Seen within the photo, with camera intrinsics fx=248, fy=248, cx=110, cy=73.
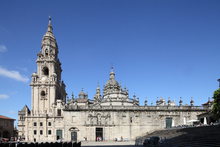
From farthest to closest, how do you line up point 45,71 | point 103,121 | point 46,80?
point 45,71
point 46,80
point 103,121

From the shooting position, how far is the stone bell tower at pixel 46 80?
61562 mm

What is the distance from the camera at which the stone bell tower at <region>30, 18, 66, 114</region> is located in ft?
202

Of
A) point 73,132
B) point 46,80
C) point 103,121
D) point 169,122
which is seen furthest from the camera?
point 46,80

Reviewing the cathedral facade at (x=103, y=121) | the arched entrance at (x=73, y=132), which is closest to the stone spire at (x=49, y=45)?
the cathedral facade at (x=103, y=121)

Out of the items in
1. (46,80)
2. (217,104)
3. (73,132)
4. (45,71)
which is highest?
(45,71)

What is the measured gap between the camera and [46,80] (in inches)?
→ 2463

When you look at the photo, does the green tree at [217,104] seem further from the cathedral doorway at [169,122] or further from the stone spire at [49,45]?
the stone spire at [49,45]

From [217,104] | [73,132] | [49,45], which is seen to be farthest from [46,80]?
[217,104]

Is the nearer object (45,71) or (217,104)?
(217,104)

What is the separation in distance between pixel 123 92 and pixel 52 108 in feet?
63.5

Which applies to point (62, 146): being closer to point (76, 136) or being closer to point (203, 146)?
point (203, 146)

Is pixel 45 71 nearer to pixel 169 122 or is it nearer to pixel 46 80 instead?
pixel 46 80

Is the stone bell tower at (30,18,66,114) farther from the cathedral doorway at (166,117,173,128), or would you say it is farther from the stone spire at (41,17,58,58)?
the cathedral doorway at (166,117,173,128)

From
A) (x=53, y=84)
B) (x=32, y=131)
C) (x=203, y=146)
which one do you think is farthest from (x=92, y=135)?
(x=203, y=146)
